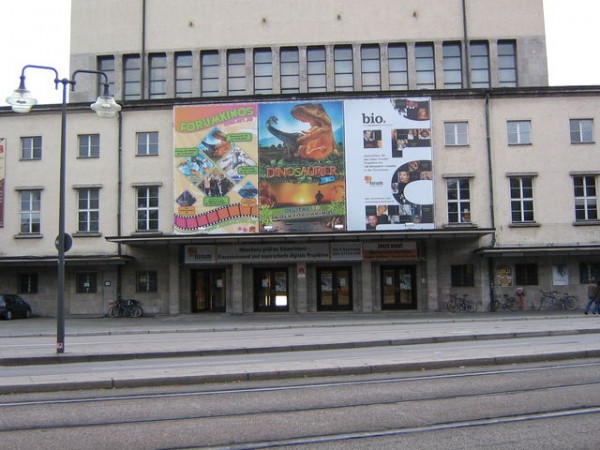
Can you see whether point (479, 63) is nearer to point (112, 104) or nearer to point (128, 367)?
point (112, 104)

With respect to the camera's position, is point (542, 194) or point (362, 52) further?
point (362, 52)

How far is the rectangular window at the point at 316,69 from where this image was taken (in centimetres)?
3906


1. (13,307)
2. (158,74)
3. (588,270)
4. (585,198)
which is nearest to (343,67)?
(158,74)

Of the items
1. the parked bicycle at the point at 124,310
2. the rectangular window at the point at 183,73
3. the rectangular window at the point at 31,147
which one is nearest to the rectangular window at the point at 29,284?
the parked bicycle at the point at 124,310

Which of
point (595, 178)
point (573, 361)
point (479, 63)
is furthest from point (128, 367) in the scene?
point (479, 63)

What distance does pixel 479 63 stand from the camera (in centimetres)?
3938

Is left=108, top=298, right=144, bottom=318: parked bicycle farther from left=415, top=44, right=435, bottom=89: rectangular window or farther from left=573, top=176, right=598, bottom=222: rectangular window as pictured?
left=573, top=176, right=598, bottom=222: rectangular window

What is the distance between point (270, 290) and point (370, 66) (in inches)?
584

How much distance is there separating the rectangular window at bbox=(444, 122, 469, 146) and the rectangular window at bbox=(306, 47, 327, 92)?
27.8 feet

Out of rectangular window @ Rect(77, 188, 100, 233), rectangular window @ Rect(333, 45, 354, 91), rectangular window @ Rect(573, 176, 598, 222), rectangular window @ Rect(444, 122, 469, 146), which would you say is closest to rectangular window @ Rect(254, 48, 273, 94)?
rectangular window @ Rect(333, 45, 354, 91)

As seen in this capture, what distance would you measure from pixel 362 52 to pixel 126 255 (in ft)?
59.9

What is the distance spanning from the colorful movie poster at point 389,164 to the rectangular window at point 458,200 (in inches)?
63.4

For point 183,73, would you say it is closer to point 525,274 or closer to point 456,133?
point 456,133

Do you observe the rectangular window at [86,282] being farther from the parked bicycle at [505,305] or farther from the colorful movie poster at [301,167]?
the parked bicycle at [505,305]
